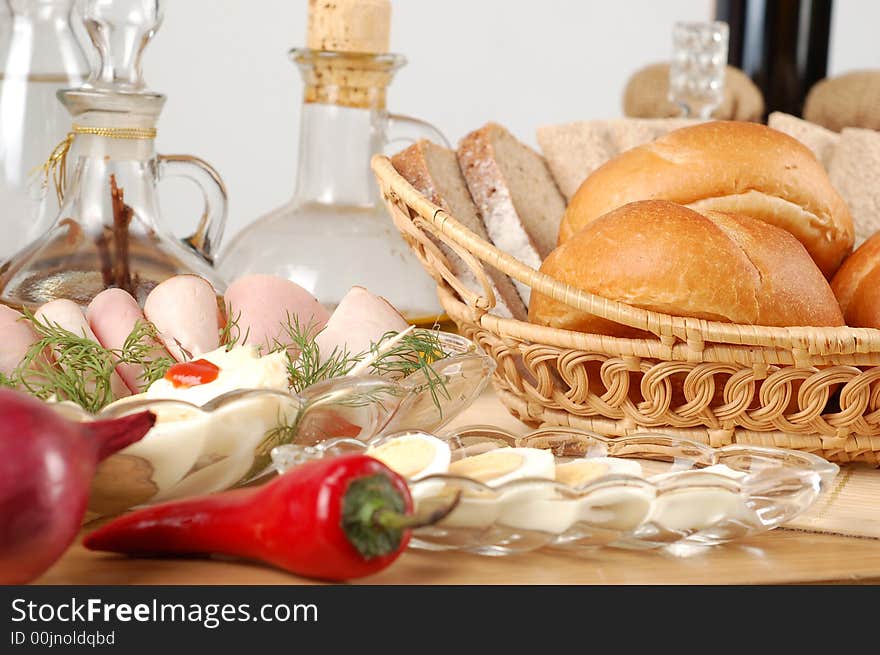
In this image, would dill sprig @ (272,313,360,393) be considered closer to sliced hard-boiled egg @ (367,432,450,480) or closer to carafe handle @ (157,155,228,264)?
sliced hard-boiled egg @ (367,432,450,480)

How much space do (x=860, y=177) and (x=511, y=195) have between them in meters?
0.40

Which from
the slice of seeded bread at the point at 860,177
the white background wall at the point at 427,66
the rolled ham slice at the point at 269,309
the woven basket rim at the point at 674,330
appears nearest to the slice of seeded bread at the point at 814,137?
the slice of seeded bread at the point at 860,177

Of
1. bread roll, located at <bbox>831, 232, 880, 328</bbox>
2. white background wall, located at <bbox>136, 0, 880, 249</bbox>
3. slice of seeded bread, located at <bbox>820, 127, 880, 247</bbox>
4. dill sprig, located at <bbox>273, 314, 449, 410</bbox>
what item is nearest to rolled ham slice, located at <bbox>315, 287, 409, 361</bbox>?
dill sprig, located at <bbox>273, 314, 449, 410</bbox>

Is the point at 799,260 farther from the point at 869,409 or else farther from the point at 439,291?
the point at 439,291

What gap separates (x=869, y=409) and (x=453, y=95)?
2.20 metres

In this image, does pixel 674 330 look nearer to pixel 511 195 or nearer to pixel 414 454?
pixel 414 454

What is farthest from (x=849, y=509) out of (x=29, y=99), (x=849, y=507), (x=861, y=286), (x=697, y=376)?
(x=29, y=99)

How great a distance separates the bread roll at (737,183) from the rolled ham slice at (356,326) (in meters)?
0.27

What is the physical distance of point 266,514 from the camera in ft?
1.70

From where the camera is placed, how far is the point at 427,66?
111 inches

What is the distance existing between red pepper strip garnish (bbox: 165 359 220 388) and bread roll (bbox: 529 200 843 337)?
0.95ft

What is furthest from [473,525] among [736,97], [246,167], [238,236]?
[246,167]

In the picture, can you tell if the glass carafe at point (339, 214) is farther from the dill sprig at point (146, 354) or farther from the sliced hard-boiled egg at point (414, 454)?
the sliced hard-boiled egg at point (414, 454)

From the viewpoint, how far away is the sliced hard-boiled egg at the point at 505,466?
569mm
